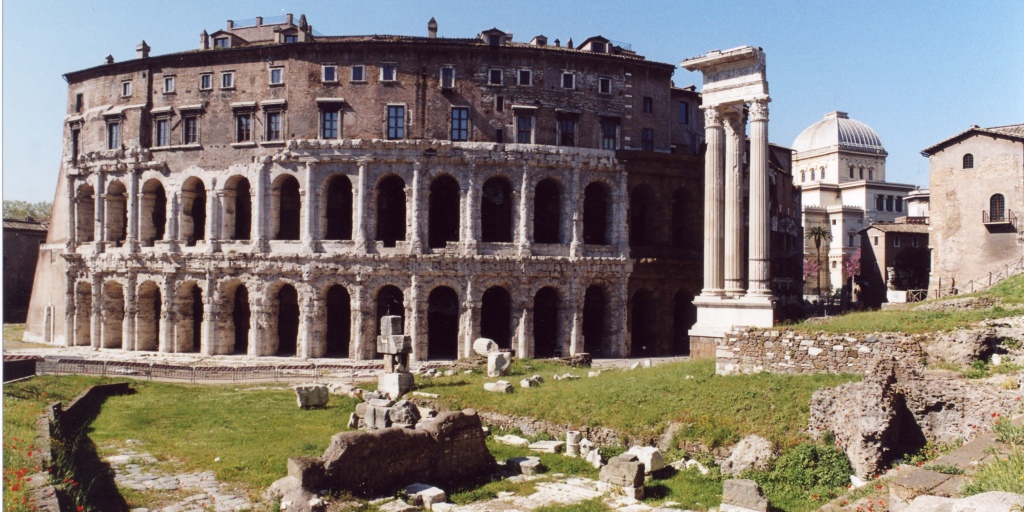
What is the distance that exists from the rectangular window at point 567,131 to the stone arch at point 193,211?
18787mm

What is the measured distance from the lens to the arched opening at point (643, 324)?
37219mm

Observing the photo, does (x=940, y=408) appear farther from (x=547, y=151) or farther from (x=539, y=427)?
(x=547, y=151)

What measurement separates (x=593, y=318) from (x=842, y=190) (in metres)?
50.6

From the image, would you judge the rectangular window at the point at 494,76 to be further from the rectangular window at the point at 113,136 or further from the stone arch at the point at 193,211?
the rectangular window at the point at 113,136

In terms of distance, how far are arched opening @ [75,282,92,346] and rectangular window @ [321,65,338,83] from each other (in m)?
18.9

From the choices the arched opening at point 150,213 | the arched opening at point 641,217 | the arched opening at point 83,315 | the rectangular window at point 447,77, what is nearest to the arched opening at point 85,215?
the arched opening at point 83,315

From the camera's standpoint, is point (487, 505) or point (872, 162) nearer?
point (487, 505)

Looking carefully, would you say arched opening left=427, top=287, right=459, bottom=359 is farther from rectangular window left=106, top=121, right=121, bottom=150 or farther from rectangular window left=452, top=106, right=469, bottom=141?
rectangular window left=106, top=121, right=121, bottom=150

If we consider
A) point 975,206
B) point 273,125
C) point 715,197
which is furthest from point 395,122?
point 975,206

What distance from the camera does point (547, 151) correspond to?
3538 centimetres

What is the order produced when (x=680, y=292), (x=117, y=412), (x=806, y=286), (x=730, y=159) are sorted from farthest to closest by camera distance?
1. (x=806, y=286)
2. (x=680, y=292)
3. (x=730, y=159)
4. (x=117, y=412)

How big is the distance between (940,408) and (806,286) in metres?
67.7

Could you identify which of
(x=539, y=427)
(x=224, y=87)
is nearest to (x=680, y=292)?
(x=539, y=427)

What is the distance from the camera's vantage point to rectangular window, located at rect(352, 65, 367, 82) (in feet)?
116
